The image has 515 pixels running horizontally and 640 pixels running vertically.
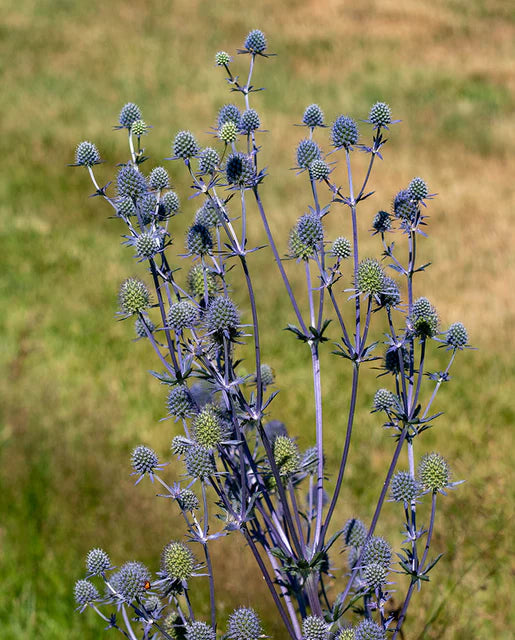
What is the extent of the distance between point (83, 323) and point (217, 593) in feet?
19.9

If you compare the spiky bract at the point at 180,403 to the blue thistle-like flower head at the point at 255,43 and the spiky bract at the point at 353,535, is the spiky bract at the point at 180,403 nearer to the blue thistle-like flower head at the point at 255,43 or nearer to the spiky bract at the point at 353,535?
the spiky bract at the point at 353,535

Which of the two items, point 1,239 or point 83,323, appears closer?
point 83,323

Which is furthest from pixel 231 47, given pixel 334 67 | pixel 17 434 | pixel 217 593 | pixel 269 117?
pixel 217 593

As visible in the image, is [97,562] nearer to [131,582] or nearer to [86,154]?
[131,582]

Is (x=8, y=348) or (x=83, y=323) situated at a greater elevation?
(x=83, y=323)

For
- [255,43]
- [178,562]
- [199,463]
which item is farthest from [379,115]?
[178,562]

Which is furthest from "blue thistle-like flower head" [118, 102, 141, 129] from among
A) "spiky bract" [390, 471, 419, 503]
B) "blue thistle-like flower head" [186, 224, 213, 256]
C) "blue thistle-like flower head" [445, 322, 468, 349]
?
"spiky bract" [390, 471, 419, 503]

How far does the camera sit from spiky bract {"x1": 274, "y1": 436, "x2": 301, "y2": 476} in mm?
3359

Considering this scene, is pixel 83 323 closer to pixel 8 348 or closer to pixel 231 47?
pixel 8 348

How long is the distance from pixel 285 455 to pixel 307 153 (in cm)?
132

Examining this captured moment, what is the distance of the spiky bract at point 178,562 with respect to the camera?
3092 millimetres

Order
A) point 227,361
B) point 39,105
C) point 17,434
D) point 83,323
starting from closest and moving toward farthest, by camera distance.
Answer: point 227,361 < point 17,434 < point 83,323 < point 39,105

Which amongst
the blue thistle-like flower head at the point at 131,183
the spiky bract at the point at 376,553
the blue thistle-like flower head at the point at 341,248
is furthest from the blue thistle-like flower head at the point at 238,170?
the spiky bract at the point at 376,553

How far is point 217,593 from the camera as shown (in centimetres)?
591
